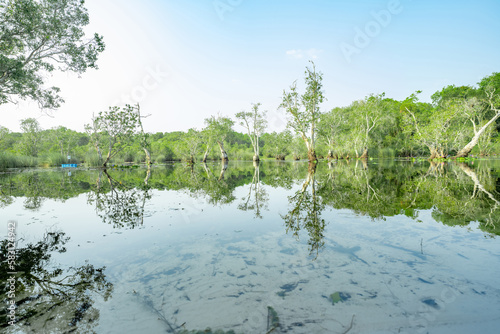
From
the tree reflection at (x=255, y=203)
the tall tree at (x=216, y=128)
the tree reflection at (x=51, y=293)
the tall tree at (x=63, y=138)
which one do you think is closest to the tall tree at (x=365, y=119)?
the tall tree at (x=216, y=128)

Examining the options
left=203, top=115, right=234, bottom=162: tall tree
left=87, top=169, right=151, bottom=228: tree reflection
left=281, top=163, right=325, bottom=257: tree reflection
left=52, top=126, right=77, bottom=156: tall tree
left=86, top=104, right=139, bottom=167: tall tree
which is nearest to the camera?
left=281, top=163, right=325, bottom=257: tree reflection

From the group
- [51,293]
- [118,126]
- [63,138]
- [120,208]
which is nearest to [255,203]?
[120,208]

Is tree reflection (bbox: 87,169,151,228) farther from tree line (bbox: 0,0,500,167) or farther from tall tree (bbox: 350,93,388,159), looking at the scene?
tall tree (bbox: 350,93,388,159)

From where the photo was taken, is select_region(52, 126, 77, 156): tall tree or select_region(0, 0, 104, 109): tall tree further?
select_region(52, 126, 77, 156): tall tree

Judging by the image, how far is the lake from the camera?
6.45ft

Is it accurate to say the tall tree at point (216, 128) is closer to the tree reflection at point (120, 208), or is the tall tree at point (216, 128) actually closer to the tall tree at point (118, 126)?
the tall tree at point (118, 126)

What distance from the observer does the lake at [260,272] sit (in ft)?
6.45

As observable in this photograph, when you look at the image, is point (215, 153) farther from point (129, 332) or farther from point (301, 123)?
point (129, 332)

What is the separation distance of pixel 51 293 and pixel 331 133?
144ft

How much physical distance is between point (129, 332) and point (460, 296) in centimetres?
310

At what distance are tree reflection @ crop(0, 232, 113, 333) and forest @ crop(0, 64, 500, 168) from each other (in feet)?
93.0

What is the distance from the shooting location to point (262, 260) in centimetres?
321

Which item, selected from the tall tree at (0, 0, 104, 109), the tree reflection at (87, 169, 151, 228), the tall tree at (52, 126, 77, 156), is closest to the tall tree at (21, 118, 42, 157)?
the tall tree at (52, 126, 77, 156)

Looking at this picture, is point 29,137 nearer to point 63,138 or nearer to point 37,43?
point 63,138
